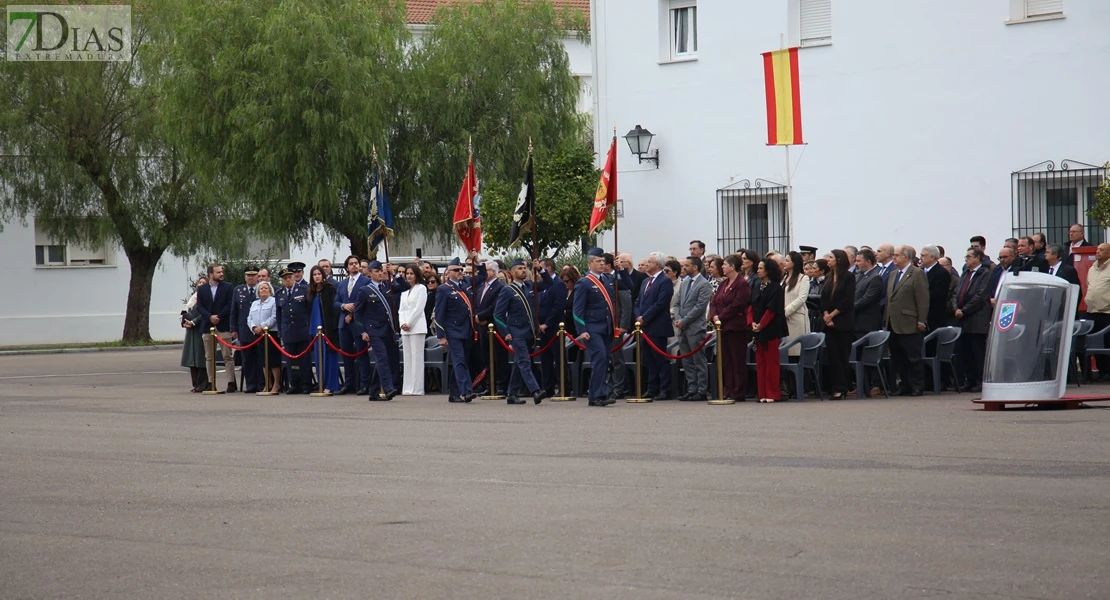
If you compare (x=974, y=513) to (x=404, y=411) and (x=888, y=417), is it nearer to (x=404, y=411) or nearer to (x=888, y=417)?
(x=888, y=417)

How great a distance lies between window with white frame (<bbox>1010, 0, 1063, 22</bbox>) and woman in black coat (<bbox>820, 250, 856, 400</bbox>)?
7072 mm

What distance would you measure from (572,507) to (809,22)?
17.8 metres

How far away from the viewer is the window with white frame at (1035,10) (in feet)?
74.5

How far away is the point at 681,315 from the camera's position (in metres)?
18.4

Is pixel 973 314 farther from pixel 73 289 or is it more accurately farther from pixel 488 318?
pixel 73 289

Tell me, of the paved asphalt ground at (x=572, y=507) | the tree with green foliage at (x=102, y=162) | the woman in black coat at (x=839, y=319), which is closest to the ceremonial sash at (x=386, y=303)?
the paved asphalt ground at (x=572, y=507)

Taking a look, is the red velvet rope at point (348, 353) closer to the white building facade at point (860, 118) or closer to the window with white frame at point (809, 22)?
the white building facade at point (860, 118)

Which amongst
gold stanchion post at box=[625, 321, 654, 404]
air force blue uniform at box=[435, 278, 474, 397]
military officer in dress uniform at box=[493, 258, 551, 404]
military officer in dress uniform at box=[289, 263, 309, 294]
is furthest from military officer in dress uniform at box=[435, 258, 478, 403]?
military officer in dress uniform at box=[289, 263, 309, 294]

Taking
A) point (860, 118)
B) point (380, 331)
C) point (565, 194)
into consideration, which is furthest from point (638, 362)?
point (565, 194)

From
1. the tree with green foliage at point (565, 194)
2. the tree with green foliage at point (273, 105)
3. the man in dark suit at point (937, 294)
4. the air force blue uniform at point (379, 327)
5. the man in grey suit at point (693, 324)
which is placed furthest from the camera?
the tree with green foliage at point (273, 105)

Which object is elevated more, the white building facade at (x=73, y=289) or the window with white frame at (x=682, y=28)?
the window with white frame at (x=682, y=28)

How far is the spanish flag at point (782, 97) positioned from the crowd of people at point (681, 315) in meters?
3.68

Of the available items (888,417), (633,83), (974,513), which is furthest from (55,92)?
(974,513)

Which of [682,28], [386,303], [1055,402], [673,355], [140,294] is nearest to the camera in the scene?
[1055,402]
